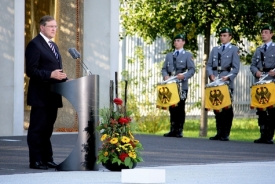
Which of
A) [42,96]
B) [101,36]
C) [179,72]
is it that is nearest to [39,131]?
[42,96]

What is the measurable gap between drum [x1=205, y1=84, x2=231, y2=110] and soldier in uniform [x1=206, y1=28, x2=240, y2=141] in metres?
0.14

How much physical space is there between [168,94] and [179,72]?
0.58m

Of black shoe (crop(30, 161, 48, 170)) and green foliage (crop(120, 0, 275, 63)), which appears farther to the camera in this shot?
green foliage (crop(120, 0, 275, 63))

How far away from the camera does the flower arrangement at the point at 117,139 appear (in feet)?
40.2

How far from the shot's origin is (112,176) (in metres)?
11.6

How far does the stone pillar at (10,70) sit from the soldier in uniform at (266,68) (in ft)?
14.3

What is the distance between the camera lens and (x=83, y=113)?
1231cm

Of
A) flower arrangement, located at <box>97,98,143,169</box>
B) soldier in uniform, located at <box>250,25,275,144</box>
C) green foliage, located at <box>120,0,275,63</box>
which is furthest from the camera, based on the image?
green foliage, located at <box>120,0,275,63</box>

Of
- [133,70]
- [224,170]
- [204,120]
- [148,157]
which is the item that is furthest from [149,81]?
[224,170]

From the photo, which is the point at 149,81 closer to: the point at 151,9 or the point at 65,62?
the point at 151,9

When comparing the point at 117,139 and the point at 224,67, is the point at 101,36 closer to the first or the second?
the point at 224,67

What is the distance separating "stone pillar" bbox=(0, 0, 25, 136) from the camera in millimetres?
19344

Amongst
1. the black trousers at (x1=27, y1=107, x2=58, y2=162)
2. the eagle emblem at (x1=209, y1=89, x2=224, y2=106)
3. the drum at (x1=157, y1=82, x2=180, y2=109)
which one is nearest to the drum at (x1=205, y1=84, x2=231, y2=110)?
the eagle emblem at (x1=209, y1=89, x2=224, y2=106)

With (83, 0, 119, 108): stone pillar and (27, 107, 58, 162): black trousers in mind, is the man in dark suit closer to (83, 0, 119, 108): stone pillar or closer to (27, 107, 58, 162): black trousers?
(27, 107, 58, 162): black trousers
